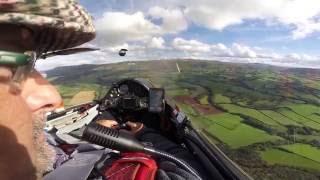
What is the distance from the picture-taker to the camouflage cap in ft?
3.74

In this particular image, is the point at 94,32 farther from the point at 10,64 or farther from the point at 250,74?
the point at 250,74

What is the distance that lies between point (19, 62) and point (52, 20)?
140 millimetres

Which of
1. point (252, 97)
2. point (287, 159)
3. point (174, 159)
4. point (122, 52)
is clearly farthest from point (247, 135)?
point (174, 159)

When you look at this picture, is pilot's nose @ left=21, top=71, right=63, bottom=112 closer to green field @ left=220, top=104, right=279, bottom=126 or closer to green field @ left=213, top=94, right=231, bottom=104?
green field @ left=220, top=104, right=279, bottom=126

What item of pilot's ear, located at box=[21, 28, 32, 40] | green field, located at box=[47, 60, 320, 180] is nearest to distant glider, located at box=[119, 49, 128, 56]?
green field, located at box=[47, 60, 320, 180]

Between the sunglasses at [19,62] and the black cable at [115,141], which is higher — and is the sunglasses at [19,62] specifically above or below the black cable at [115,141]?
above

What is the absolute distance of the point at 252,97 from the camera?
17.7 ft

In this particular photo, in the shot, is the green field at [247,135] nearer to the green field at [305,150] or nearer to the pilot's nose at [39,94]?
the green field at [305,150]

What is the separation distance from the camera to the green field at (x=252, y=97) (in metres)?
4.32

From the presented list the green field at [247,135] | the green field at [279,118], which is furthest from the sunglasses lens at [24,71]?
the green field at [279,118]

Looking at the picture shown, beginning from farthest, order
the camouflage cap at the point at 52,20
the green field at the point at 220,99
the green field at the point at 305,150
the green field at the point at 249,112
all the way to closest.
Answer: the green field at the point at 220,99
the green field at the point at 249,112
the green field at the point at 305,150
the camouflage cap at the point at 52,20

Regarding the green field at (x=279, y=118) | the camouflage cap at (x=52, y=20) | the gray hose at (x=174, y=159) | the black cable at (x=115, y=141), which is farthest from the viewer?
the green field at (x=279, y=118)

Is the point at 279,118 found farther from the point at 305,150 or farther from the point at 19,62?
the point at 19,62

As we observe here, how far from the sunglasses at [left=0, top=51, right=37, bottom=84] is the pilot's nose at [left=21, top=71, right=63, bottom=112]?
1.7 inches
